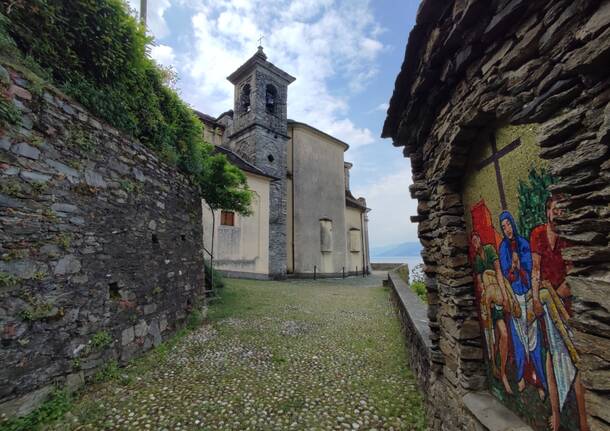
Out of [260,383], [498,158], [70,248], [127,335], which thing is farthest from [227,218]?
[498,158]

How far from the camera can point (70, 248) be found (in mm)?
3471

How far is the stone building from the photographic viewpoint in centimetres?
121

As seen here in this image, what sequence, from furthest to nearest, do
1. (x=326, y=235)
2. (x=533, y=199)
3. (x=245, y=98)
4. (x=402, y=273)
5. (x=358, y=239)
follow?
(x=358, y=239) → (x=326, y=235) → (x=245, y=98) → (x=402, y=273) → (x=533, y=199)

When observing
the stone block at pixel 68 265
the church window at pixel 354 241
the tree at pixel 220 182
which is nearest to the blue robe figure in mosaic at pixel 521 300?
the stone block at pixel 68 265

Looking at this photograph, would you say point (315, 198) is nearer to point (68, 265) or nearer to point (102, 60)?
point (102, 60)

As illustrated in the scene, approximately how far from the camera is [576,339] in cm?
126

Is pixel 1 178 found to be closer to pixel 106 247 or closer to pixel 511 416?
pixel 106 247

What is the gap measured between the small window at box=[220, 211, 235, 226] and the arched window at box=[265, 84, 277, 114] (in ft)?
26.5

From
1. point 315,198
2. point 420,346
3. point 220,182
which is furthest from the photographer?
point 315,198

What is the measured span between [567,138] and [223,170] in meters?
7.35

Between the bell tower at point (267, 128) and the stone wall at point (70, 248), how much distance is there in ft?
38.3

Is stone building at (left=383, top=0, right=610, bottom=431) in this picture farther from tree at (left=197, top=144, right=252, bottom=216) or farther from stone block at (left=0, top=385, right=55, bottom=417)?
tree at (left=197, top=144, right=252, bottom=216)

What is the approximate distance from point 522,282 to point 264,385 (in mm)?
3325

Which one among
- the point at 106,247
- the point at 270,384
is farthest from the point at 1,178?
the point at 270,384
